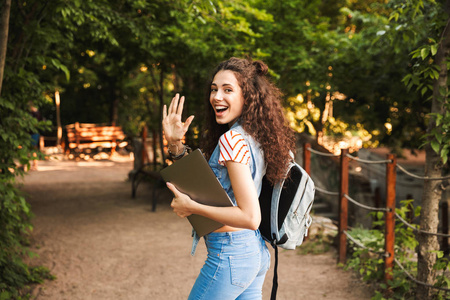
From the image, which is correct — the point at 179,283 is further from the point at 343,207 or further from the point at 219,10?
the point at 219,10

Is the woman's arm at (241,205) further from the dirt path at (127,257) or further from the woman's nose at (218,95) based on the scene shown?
the dirt path at (127,257)

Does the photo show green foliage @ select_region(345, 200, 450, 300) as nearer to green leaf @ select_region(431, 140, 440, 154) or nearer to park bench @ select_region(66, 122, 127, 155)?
green leaf @ select_region(431, 140, 440, 154)

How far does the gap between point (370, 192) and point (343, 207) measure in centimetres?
612

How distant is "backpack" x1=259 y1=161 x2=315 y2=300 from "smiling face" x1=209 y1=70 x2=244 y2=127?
1.07ft

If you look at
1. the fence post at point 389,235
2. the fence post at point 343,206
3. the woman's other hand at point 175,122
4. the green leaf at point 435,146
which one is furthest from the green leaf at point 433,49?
the woman's other hand at point 175,122

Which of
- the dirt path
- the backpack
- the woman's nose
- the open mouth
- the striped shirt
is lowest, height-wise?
the dirt path

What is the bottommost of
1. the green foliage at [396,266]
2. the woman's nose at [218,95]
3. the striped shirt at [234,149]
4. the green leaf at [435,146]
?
the green foliage at [396,266]

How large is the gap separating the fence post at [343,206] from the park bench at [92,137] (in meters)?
15.8

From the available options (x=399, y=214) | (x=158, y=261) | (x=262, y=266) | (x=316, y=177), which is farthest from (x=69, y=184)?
(x=262, y=266)

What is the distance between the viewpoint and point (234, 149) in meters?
1.86

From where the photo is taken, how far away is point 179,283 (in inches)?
212

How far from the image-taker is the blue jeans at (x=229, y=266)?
1.98 metres

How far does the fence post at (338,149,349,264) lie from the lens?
223 inches

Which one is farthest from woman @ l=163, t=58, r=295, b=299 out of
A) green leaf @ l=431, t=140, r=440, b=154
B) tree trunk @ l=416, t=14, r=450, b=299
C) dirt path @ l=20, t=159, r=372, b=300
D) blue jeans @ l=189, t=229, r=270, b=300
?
dirt path @ l=20, t=159, r=372, b=300
